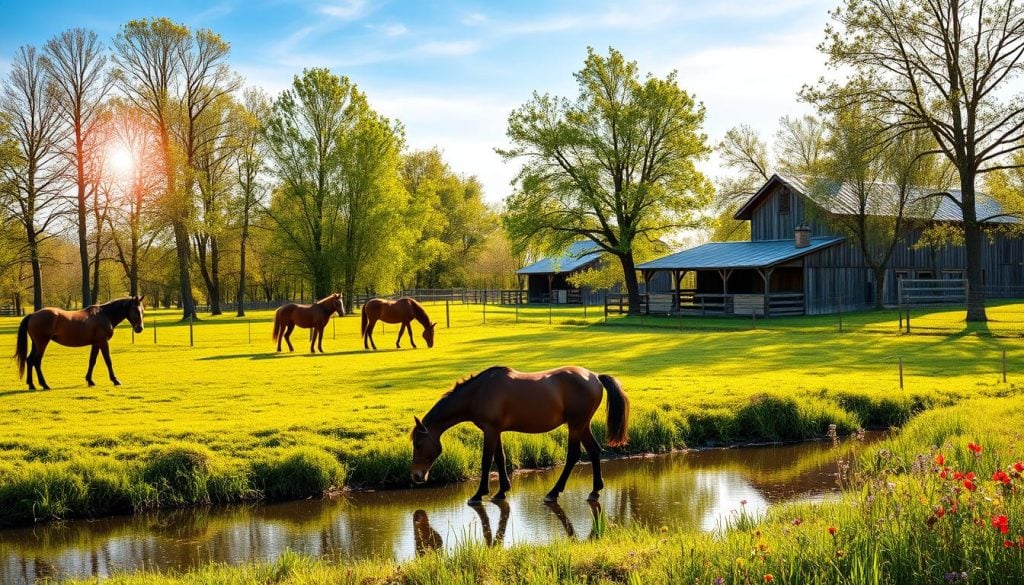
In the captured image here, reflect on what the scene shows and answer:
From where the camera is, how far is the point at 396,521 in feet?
33.3

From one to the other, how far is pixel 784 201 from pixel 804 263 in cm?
619

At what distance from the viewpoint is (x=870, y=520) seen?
614 centimetres

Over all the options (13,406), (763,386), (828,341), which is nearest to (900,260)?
(828,341)

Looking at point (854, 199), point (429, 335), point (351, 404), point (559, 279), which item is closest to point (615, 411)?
point (351, 404)

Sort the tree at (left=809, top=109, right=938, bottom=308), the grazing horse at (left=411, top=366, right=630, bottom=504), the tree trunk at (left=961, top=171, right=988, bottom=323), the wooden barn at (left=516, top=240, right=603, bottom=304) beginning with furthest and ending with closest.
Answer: the wooden barn at (left=516, top=240, right=603, bottom=304) → the tree at (left=809, top=109, right=938, bottom=308) → the tree trunk at (left=961, top=171, right=988, bottom=323) → the grazing horse at (left=411, top=366, right=630, bottom=504)

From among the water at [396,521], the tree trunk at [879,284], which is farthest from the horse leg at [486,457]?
the tree trunk at [879,284]

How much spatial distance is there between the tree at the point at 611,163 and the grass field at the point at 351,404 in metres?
17.0

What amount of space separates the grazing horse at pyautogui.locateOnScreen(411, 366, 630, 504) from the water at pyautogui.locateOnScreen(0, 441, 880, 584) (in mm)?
729

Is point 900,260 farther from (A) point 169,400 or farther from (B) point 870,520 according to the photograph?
(B) point 870,520

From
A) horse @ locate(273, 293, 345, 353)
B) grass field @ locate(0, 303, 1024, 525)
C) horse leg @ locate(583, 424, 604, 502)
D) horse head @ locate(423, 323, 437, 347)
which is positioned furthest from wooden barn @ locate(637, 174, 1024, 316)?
horse leg @ locate(583, 424, 604, 502)

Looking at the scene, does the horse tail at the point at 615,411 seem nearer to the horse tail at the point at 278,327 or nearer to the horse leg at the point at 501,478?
the horse leg at the point at 501,478

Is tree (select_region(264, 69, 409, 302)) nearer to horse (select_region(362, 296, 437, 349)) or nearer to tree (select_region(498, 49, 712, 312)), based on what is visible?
tree (select_region(498, 49, 712, 312))

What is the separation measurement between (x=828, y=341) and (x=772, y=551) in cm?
2481

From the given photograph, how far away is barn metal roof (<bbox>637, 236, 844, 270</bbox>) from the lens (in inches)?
1660
